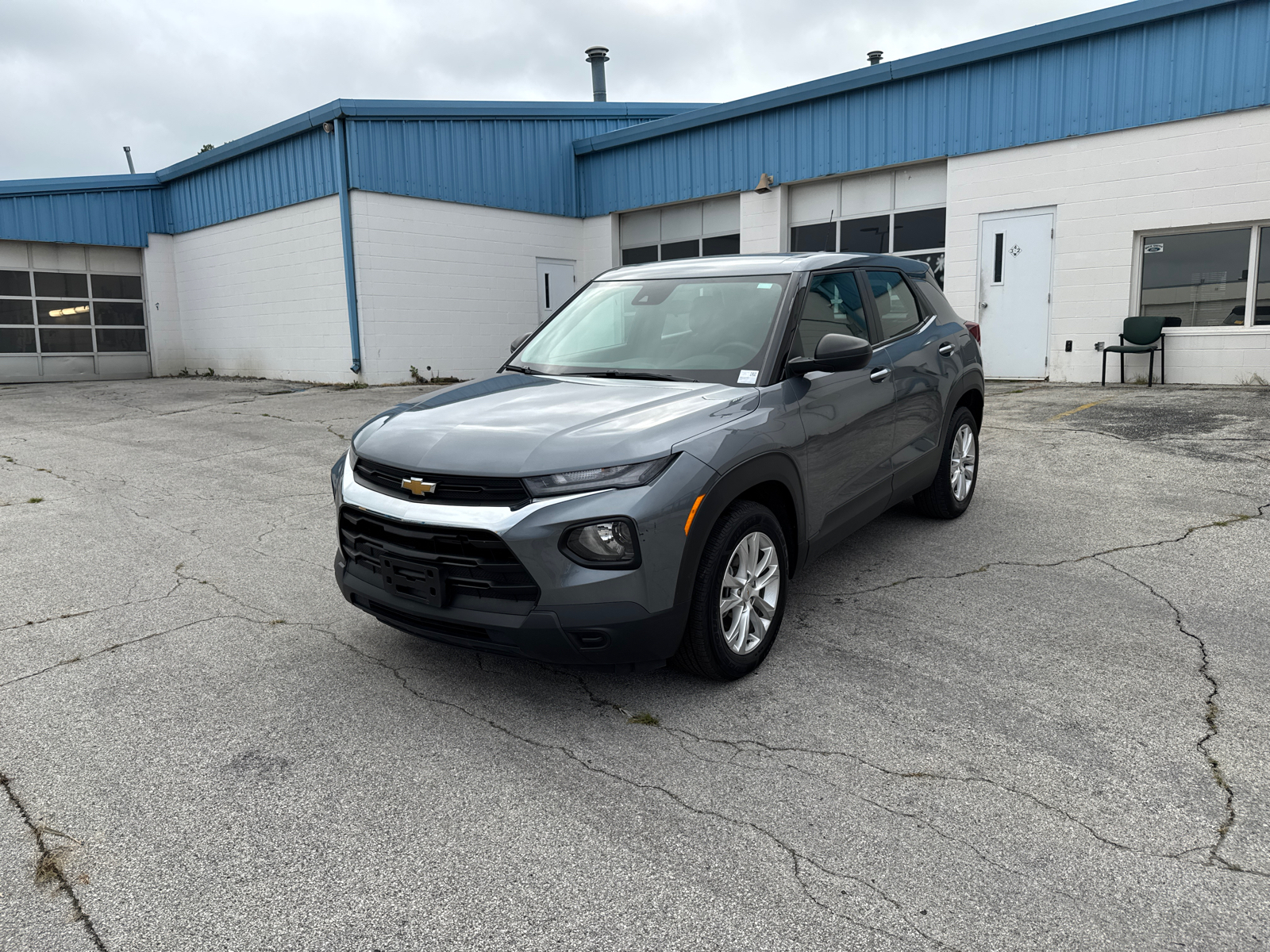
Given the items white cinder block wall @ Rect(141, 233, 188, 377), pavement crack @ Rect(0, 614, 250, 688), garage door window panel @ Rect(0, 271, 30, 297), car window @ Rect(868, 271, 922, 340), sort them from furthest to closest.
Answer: white cinder block wall @ Rect(141, 233, 188, 377), garage door window panel @ Rect(0, 271, 30, 297), car window @ Rect(868, 271, 922, 340), pavement crack @ Rect(0, 614, 250, 688)

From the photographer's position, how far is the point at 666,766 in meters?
3.02

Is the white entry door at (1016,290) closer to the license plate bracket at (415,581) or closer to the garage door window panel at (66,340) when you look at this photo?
the license plate bracket at (415,581)

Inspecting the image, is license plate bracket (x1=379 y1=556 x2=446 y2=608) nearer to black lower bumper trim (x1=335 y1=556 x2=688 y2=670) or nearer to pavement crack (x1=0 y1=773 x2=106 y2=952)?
black lower bumper trim (x1=335 y1=556 x2=688 y2=670)

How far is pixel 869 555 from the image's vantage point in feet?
17.5

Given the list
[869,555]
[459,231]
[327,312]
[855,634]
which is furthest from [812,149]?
[855,634]

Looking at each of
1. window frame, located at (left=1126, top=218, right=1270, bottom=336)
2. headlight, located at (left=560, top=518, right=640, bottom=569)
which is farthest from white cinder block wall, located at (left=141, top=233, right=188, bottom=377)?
headlight, located at (left=560, top=518, right=640, bottom=569)

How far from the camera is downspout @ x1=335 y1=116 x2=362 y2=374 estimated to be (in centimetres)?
1573

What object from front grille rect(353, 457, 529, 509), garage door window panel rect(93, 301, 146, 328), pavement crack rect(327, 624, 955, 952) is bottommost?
pavement crack rect(327, 624, 955, 952)

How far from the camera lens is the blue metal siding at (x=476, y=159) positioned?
52.6ft

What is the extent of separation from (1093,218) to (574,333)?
37.4 feet

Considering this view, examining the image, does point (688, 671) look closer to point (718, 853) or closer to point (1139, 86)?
point (718, 853)

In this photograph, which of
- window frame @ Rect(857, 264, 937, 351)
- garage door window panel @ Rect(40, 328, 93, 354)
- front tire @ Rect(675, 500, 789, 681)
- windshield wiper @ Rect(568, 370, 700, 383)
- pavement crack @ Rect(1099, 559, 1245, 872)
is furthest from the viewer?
garage door window panel @ Rect(40, 328, 93, 354)

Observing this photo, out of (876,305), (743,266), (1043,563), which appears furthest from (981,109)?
(743,266)

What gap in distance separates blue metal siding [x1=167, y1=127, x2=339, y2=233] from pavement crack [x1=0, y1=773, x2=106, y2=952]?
1491 centimetres
